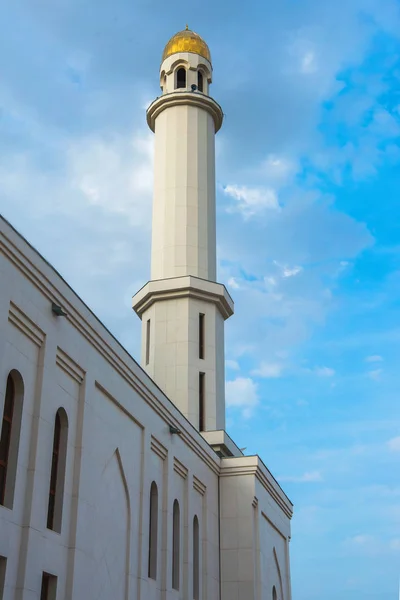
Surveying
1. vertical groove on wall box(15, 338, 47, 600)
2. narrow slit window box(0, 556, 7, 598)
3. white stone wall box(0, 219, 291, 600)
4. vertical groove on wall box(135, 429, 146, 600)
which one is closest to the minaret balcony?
white stone wall box(0, 219, 291, 600)

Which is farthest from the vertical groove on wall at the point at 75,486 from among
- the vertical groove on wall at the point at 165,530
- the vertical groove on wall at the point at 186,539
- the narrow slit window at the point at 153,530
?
the vertical groove on wall at the point at 186,539

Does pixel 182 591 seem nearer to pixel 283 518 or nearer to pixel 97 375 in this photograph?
pixel 97 375

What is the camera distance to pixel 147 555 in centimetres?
2302

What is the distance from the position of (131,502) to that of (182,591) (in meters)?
4.92

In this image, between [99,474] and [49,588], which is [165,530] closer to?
[99,474]

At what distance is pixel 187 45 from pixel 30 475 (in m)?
29.1

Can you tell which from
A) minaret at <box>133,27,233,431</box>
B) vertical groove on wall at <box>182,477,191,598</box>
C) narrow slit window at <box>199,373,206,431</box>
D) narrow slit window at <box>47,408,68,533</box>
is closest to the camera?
narrow slit window at <box>47,408,68,533</box>

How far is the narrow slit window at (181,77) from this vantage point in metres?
40.3

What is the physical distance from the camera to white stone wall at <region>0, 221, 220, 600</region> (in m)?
16.5

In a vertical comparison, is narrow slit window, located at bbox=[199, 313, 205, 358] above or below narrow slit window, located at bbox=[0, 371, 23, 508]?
above

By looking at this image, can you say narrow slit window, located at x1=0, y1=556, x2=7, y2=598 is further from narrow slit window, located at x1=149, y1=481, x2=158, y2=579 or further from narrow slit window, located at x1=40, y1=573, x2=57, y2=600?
narrow slit window, located at x1=149, y1=481, x2=158, y2=579

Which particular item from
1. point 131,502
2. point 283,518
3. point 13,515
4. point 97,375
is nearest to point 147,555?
point 131,502

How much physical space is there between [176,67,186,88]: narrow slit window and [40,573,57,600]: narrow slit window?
92.5ft

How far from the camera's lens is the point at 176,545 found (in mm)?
25766
